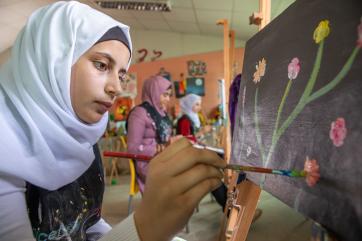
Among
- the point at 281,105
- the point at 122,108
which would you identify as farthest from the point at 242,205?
the point at 122,108

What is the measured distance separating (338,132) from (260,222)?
6.03 feet

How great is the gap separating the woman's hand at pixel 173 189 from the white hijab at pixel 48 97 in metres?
0.40

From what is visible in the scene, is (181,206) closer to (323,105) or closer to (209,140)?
(323,105)

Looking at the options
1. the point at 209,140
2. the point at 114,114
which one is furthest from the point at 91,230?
the point at 114,114

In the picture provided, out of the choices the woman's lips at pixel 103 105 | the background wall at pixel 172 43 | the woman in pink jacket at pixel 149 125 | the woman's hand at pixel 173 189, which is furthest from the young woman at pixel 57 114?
the background wall at pixel 172 43

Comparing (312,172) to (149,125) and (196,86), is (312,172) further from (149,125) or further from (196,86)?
(196,86)

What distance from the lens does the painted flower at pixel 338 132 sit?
484 millimetres

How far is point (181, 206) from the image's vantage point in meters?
0.48

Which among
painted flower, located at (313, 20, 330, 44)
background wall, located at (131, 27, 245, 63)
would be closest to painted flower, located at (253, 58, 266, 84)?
painted flower, located at (313, 20, 330, 44)

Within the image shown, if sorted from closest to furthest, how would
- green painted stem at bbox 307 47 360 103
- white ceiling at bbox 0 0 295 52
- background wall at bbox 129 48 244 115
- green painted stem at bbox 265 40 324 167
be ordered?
green painted stem at bbox 307 47 360 103 < green painted stem at bbox 265 40 324 167 < white ceiling at bbox 0 0 295 52 < background wall at bbox 129 48 244 115

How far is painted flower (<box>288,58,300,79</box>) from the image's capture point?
2.21 feet

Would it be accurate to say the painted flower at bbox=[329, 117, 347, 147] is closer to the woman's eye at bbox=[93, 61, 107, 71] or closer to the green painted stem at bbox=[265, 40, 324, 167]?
the green painted stem at bbox=[265, 40, 324, 167]

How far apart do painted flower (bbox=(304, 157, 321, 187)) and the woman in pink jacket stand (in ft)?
5.41

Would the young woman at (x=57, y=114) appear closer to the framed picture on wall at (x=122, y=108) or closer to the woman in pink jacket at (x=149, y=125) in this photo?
the woman in pink jacket at (x=149, y=125)
